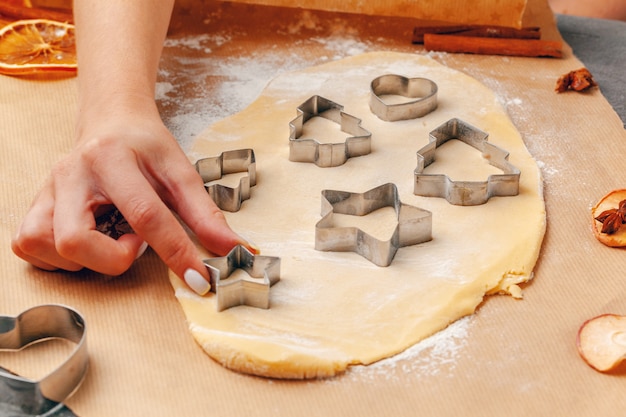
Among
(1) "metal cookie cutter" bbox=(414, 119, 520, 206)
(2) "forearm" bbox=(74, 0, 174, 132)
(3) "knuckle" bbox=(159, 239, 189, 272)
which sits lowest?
(1) "metal cookie cutter" bbox=(414, 119, 520, 206)

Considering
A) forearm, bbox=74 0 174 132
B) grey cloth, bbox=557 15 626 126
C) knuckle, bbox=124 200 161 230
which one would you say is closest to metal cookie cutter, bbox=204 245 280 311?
knuckle, bbox=124 200 161 230

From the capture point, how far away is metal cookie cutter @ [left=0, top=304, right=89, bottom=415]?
4.13 feet

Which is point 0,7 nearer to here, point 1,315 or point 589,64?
point 1,315

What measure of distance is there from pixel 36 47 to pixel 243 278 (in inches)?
44.8

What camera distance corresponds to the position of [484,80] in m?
2.24

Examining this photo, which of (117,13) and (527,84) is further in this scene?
(527,84)

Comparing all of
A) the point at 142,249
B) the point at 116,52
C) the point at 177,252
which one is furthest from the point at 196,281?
the point at 116,52

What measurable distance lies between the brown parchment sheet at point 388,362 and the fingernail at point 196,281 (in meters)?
0.06

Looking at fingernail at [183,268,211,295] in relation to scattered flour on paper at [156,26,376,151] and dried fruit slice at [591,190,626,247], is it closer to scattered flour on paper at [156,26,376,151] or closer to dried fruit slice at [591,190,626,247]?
scattered flour on paper at [156,26,376,151]

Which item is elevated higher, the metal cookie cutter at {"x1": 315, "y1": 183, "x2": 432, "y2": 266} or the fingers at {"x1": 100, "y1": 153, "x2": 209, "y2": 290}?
the fingers at {"x1": 100, "y1": 153, "x2": 209, "y2": 290}

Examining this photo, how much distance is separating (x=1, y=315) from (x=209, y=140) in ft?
2.29

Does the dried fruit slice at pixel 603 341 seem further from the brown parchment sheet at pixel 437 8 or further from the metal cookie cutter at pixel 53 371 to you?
the brown parchment sheet at pixel 437 8

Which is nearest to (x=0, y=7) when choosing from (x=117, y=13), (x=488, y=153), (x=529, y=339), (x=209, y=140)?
(x=117, y=13)

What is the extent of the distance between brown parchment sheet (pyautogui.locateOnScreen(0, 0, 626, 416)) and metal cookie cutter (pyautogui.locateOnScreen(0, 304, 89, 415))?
3 centimetres
